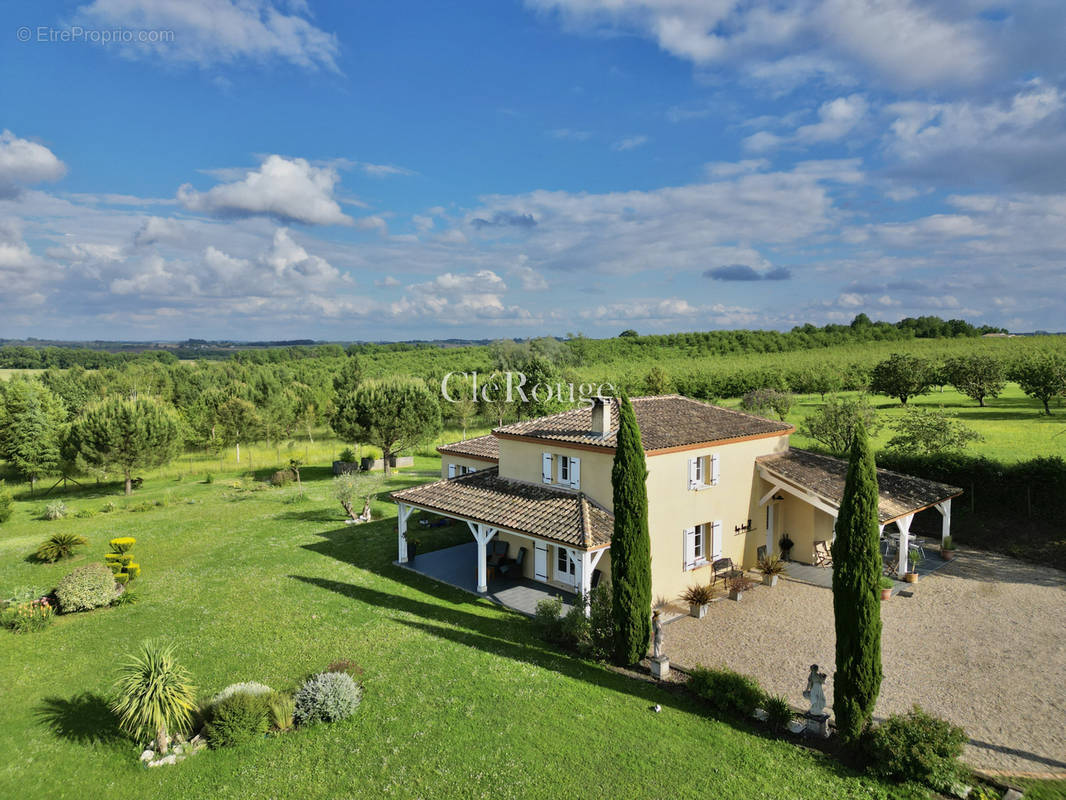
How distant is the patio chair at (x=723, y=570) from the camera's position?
19391 mm

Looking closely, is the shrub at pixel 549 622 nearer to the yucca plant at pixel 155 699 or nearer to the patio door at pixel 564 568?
the patio door at pixel 564 568

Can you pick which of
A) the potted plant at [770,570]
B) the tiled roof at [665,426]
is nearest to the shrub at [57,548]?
the tiled roof at [665,426]

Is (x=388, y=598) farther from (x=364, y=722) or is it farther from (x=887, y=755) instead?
(x=887, y=755)

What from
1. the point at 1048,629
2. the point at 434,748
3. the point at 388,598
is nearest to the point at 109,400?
the point at 388,598

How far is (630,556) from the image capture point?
1406 cm

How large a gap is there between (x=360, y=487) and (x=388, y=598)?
35.2 feet

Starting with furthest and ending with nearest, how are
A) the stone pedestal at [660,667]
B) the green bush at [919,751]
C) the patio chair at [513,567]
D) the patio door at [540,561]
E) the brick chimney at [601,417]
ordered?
1. the patio chair at [513,567]
2. the patio door at [540,561]
3. the brick chimney at [601,417]
4. the stone pedestal at [660,667]
5. the green bush at [919,751]

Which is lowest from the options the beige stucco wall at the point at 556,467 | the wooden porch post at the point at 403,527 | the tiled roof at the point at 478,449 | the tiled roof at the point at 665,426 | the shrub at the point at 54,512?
the shrub at the point at 54,512

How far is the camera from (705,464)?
63.2ft

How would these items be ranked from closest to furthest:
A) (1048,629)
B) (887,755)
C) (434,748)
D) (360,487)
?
(887,755)
(434,748)
(1048,629)
(360,487)

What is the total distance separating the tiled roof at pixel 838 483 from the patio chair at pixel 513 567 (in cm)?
927

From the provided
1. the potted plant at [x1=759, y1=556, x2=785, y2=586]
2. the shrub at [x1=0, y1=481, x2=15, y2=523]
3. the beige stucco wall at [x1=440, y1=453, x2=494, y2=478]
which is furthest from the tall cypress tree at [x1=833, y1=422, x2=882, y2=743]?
the shrub at [x1=0, y1=481, x2=15, y2=523]

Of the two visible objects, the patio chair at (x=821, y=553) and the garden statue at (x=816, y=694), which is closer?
the garden statue at (x=816, y=694)

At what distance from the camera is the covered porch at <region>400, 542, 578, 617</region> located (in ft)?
59.5
